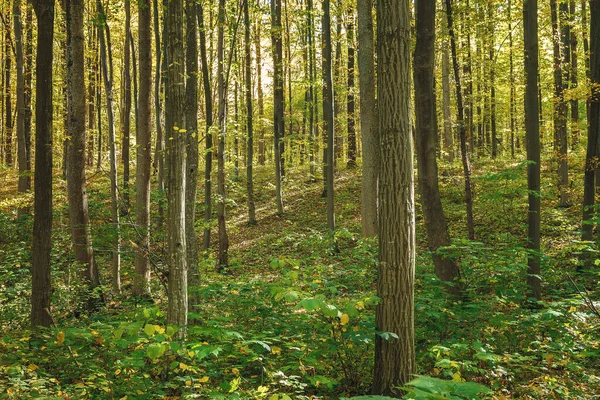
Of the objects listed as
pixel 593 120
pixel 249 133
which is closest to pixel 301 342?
pixel 593 120

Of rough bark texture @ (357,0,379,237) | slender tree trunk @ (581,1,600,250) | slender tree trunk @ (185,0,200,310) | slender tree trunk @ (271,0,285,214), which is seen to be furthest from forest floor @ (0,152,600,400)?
slender tree trunk @ (271,0,285,214)

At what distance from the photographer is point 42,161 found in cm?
509

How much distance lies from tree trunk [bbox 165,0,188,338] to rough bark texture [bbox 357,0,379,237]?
264 inches

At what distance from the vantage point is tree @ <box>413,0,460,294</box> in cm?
630

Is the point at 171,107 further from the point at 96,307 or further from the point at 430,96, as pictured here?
the point at 96,307

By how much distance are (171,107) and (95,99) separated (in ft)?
75.2

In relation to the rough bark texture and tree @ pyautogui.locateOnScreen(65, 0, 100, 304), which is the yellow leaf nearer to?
tree @ pyautogui.locateOnScreen(65, 0, 100, 304)

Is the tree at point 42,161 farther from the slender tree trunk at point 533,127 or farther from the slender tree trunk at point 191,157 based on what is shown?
the slender tree trunk at point 533,127

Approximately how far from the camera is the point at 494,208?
12445mm

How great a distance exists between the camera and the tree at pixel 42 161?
5.07m

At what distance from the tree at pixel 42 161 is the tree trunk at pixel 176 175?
191 cm

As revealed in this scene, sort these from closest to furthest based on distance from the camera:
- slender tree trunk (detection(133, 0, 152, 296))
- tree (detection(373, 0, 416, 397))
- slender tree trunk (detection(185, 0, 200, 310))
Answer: tree (detection(373, 0, 416, 397)) < slender tree trunk (detection(185, 0, 200, 310)) < slender tree trunk (detection(133, 0, 152, 296))

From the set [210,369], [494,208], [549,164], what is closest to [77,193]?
[210,369]

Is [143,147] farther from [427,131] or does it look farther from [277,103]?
[277,103]
